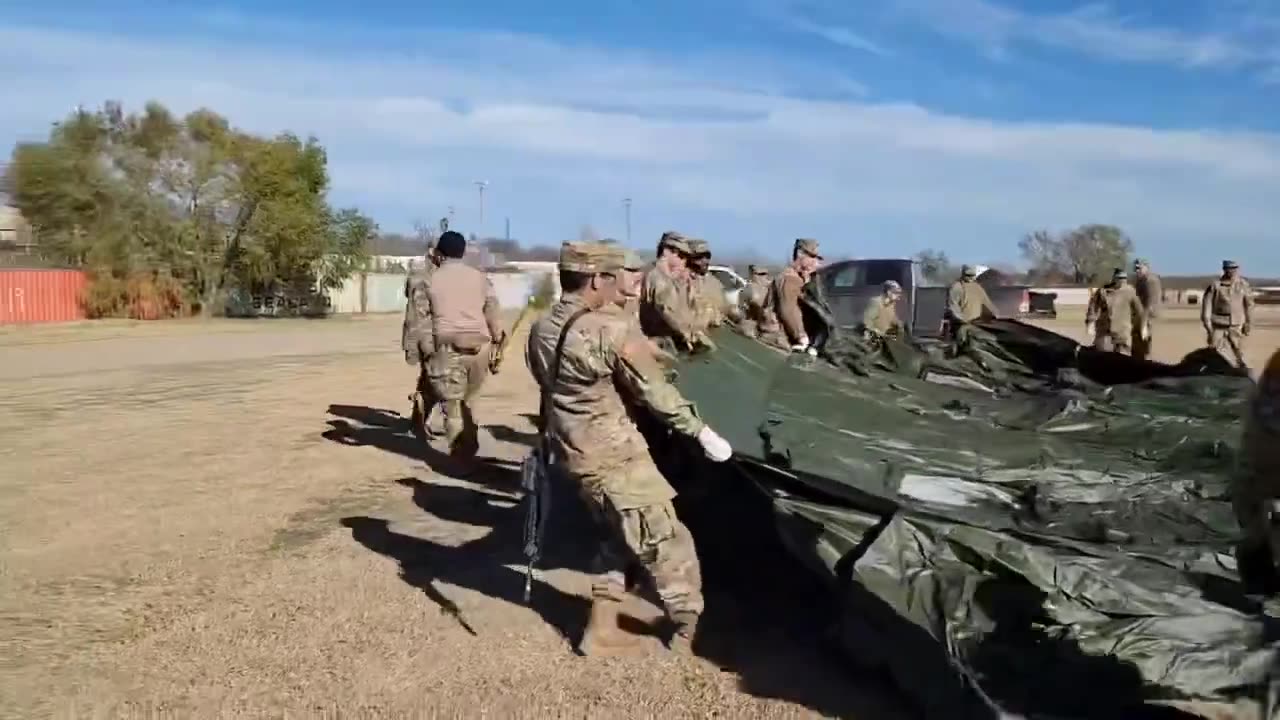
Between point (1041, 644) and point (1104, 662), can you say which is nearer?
point (1104, 662)

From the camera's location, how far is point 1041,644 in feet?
12.2

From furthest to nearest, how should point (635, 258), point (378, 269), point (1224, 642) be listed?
point (378, 269) → point (635, 258) → point (1224, 642)

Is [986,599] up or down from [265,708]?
up

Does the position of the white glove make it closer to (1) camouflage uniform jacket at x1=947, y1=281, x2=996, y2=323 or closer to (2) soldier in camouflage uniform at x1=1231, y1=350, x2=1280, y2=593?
(2) soldier in camouflage uniform at x1=1231, y1=350, x2=1280, y2=593

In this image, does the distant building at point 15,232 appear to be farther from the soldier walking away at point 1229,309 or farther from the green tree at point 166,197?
the soldier walking away at point 1229,309

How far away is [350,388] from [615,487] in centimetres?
1150

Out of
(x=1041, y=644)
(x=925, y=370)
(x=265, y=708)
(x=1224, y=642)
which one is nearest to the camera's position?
(x=1224, y=642)

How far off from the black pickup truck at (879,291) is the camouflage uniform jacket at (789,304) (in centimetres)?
430

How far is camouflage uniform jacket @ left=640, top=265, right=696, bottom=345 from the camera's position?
7.05 metres


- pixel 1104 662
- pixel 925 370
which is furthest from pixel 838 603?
pixel 925 370

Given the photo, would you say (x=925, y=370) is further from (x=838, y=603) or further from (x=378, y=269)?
(x=378, y=269)

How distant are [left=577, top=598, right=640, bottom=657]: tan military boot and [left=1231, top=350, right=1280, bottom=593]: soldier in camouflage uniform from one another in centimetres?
234

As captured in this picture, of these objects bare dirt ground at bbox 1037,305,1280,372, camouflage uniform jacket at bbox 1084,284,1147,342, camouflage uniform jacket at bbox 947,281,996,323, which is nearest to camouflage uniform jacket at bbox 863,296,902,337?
camouflage uniform jacket at bbox 947,281,996,323

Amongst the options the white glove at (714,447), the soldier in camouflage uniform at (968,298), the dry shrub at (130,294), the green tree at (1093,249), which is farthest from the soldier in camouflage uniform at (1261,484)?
the green tree at (1093,249)
